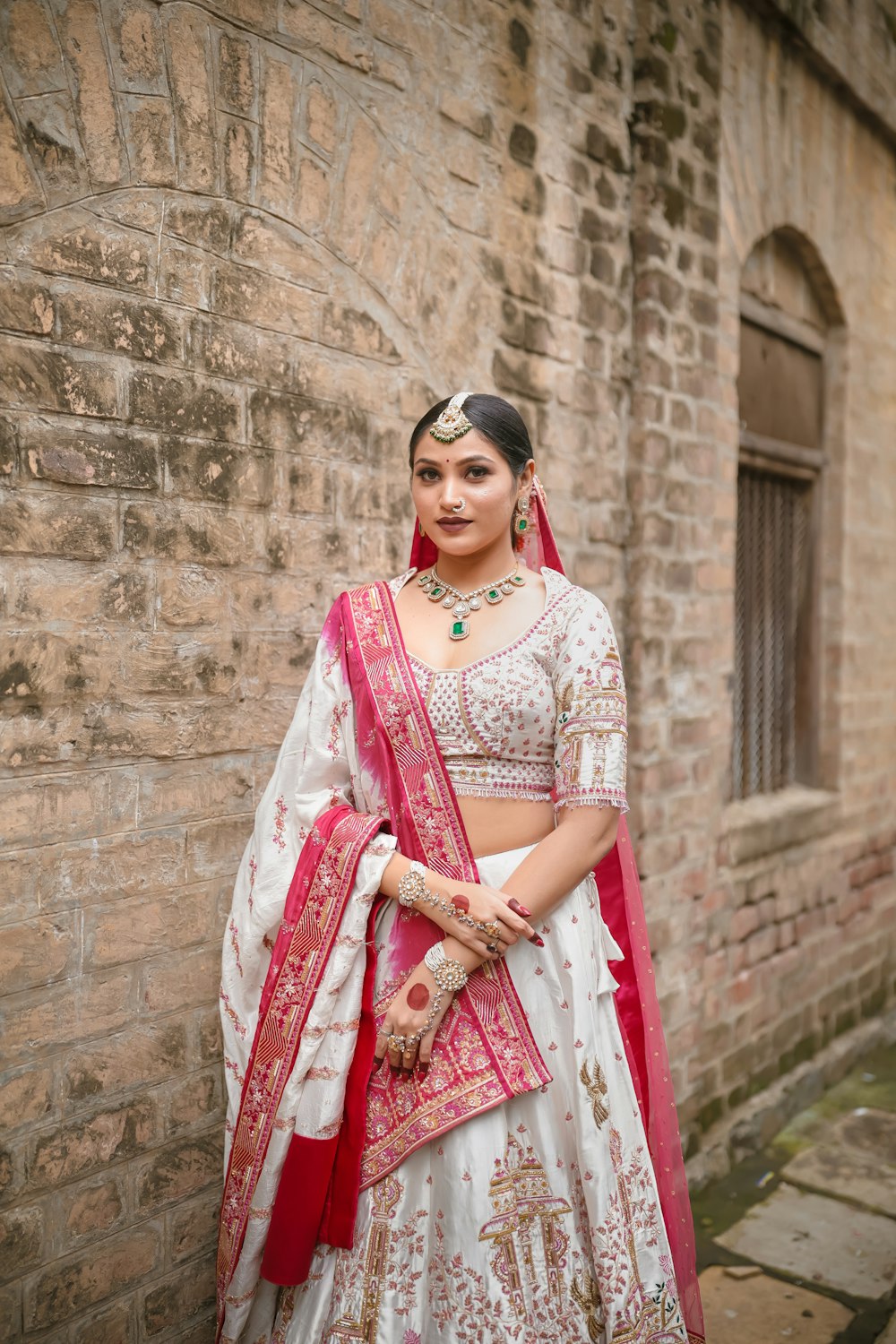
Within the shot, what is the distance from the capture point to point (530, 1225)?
198 centimetres

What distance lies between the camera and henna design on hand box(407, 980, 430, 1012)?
1.96 m

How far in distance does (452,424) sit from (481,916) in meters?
0.87

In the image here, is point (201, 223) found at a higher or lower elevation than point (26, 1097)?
higher

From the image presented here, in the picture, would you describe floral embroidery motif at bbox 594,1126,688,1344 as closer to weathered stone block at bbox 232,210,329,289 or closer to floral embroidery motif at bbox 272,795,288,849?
floral embroidery motif at bbox 272,795,288,849

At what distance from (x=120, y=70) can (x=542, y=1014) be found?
77.0 inches

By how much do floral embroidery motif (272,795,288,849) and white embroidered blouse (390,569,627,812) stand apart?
0.34 m

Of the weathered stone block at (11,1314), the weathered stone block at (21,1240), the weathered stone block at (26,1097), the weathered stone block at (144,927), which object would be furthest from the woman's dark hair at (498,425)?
the weathered stone block at (11,1314)

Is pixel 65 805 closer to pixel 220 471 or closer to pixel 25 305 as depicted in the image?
pixel 220 471

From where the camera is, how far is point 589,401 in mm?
3486

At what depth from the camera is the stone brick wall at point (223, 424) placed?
2062mm

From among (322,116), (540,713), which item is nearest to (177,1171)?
(540,713)

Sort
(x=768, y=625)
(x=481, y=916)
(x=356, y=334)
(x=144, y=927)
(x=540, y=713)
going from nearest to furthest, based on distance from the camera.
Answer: (x=481, y=916)
(x=540, y=713)
(x=144, y=927)
(x=356, y=334)
(x=768, y=625)

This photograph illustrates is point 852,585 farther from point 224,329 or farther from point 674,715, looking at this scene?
point 224,329

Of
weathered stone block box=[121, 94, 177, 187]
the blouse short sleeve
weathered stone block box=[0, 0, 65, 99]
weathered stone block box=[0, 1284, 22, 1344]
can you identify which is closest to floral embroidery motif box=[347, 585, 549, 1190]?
the blouse short sleeve
